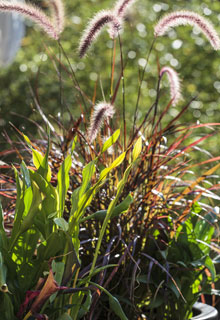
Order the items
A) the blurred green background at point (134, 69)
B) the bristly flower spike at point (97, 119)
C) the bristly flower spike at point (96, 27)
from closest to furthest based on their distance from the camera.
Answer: the bristly flower spike at point (97, 119) → the bristly flower spike at point (96, 27) → the blurred green background at point (134, 69)

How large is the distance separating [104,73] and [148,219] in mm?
3617

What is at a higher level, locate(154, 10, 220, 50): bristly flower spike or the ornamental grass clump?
locate(154, 10, 220, 50): bristly flower spike

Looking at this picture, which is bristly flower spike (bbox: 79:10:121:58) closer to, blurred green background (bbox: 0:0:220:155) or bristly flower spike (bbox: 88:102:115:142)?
bristly flower spike (bbox: 88:102:115:142)

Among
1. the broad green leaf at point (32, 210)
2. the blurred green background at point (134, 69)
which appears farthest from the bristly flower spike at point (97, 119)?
the blurred green background at point (134, 69)

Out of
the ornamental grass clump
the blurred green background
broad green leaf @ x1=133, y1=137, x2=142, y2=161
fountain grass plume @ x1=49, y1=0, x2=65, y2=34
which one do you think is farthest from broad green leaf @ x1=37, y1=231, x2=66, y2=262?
the blurred green background

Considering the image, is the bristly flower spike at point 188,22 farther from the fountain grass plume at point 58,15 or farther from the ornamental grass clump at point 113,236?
the fountain grass plume at point 58,15

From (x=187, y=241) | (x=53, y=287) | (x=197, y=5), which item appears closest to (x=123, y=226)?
(x=187, y=241)

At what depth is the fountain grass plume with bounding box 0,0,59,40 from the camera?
1.36 meters

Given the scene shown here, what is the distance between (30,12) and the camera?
1391 millimetres

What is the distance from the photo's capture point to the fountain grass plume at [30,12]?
4.45ft

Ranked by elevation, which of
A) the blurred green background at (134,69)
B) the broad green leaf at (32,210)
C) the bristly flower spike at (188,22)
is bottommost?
the broad green leaf at (32,210)

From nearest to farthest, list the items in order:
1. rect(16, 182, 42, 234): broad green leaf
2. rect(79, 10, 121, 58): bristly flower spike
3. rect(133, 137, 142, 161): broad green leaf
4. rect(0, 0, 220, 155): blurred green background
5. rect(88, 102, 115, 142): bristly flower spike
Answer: rect(16, 182, 42, 234): broad green leaf
rect(133, 137, 142, 161): broad green leaf
rect(88, 102, 115, 142): bristly flower spike
rect(79, 10, 121, 58): bristly flower spike
rect(0, 0, 220, 155): blurred green background

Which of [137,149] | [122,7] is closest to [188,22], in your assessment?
[122,7]

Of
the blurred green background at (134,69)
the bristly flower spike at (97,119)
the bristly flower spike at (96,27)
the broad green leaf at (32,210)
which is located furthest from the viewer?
the blurred green background at (134,69)
